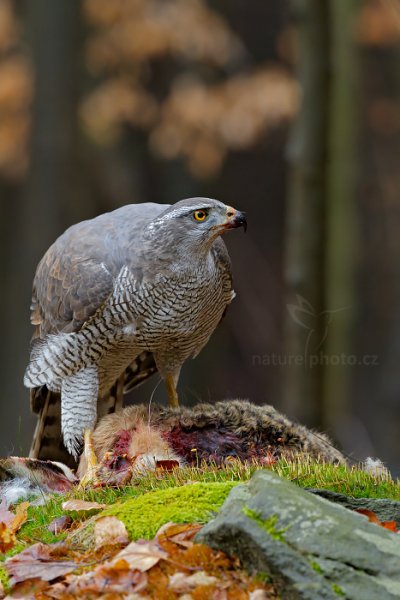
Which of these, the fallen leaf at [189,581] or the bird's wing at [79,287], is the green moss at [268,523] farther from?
the bird's wing at [79,287]

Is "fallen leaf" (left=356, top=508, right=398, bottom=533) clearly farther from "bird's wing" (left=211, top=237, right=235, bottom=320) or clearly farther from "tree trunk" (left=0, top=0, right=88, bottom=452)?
"tree trunk" (left=0, top=0, right=88, bottom=452)

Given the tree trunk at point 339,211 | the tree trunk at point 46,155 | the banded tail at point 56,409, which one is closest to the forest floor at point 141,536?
the banded tail at point 56,409

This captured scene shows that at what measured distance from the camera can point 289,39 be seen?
14.2 metres

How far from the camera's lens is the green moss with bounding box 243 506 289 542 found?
9.80 feet

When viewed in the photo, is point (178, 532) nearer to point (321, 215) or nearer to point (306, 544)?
point (306, 544)

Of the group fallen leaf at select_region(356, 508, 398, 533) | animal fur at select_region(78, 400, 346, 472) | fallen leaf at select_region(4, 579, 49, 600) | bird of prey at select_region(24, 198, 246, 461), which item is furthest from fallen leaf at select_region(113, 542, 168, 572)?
bird of prey at select_region(24, 198, 246, 461)

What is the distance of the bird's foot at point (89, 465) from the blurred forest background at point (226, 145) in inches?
113

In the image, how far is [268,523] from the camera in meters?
3.03

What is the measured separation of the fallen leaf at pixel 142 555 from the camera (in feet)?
10.2

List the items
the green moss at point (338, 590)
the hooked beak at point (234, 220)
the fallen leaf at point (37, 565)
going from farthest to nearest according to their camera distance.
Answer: the hooked beak at point (234, 220), the fallen leaf at point (37, 565), the green moss at point (338, 590)

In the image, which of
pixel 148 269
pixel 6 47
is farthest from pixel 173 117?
pixel 148 269

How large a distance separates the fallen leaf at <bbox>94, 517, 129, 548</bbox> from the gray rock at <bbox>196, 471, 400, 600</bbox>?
372 mm

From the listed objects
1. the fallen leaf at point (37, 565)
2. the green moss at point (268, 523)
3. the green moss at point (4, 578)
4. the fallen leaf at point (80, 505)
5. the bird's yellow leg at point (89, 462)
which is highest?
the green moss at point (268, 523)

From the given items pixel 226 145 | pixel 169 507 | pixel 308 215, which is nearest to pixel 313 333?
pixel 308 215
